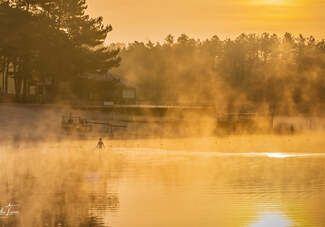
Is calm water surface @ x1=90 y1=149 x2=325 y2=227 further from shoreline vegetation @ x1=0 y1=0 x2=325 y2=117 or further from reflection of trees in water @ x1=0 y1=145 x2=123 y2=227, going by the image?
Result: shoreline vegetation @ x1=0 y1=0 x2=325 y2=117

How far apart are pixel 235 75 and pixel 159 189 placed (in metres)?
126

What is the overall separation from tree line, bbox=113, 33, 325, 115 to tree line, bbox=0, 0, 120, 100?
28517 millimetres

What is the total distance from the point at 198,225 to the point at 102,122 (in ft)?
144

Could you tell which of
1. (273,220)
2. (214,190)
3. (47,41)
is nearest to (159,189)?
(214,190)

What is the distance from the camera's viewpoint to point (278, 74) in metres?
150

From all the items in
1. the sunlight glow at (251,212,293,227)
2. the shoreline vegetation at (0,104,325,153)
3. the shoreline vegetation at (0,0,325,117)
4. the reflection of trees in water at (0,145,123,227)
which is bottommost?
the sunlight glow at (251,212,293,227)

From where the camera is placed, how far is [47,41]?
7438 centimetres

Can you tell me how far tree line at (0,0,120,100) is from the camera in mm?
73875

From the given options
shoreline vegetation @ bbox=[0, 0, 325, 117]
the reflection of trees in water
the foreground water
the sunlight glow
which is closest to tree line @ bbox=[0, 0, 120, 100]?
shoreline vegetation @ bbox=[0, 0, 325, 117]

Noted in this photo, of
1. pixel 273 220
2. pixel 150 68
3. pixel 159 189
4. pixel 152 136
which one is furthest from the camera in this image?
pixel 150 68

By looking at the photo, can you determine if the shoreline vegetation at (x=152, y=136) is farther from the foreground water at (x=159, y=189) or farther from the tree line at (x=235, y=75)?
the tree line at (x=235, y=75)

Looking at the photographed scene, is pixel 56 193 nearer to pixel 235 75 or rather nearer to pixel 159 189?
pixel 159 189

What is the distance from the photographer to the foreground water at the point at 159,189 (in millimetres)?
25984

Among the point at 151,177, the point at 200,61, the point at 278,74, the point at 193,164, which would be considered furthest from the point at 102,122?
the point at 200,61
